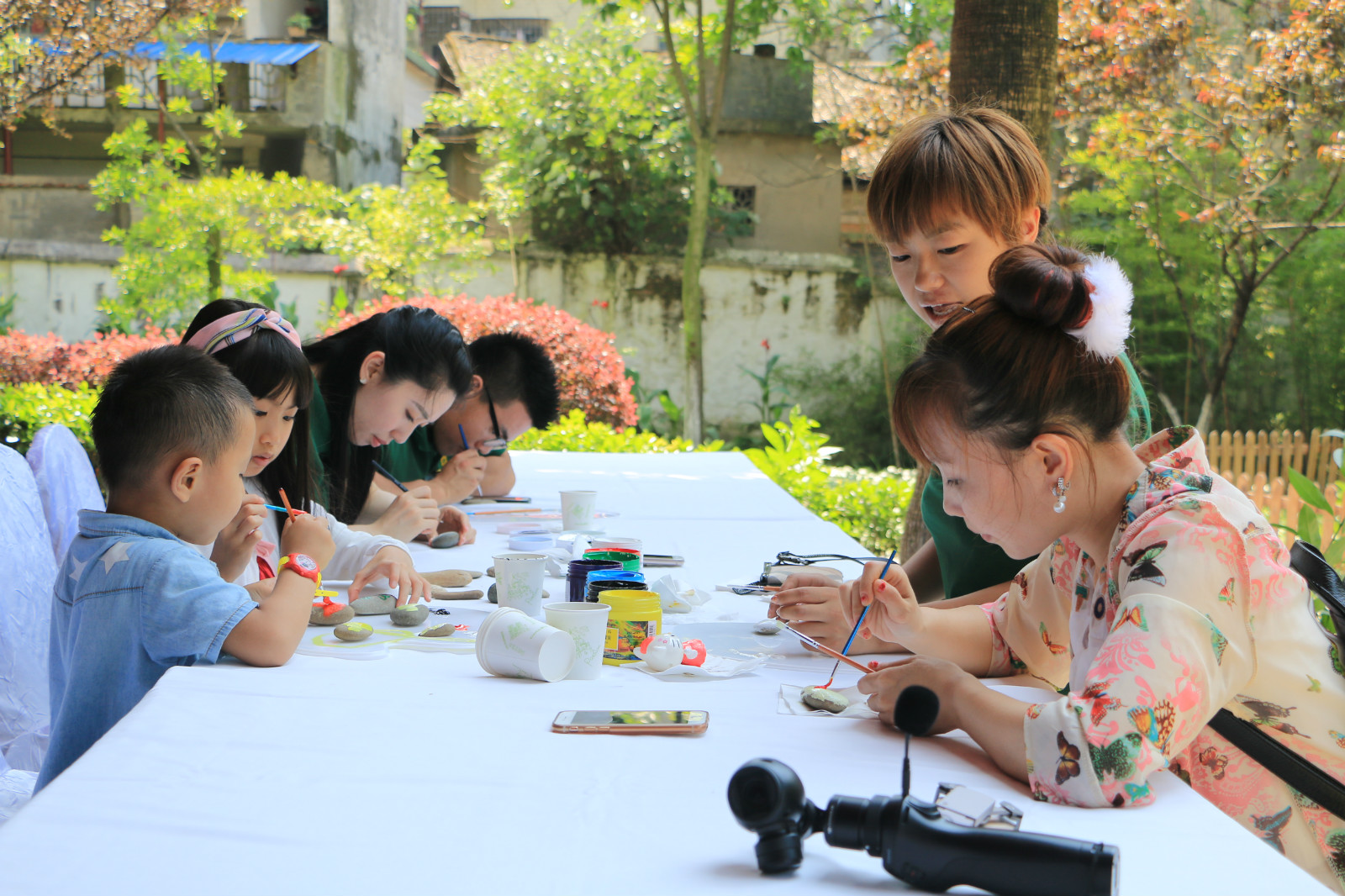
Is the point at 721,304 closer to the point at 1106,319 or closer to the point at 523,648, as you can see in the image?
the point at 523,648

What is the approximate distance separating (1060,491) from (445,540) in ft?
5.62

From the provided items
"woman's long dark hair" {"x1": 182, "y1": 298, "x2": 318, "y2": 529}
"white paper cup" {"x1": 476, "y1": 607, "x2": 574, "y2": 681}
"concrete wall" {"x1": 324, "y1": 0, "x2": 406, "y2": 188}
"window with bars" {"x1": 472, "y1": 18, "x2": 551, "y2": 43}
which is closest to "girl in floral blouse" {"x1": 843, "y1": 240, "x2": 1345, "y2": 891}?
"white paper cup" {"x1": 476, "y1": 607, "x2": 574, "y2": 681}

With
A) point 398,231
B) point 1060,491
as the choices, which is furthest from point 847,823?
point 398,231

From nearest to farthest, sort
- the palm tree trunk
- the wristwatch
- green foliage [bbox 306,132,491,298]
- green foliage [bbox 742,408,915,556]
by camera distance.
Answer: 1. the wristwatch
2. the palm tree trunk
3. green foliage [bbox 742,408,915,556]
4. green foliage [bbox 306,132,491,298]

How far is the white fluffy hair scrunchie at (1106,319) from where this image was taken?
1.19 m

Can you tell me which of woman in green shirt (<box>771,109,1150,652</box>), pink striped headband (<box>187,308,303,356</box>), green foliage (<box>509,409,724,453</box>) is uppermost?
woman in green shirt (<box>771,109,1150,652</box>)

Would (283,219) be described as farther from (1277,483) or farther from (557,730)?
(557,730)

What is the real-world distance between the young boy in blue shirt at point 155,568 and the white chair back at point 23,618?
14.0 inches

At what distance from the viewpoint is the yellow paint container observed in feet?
5.26

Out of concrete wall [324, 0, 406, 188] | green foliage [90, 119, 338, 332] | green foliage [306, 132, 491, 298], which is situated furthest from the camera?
concrete wall [324, 0, 406, 188]

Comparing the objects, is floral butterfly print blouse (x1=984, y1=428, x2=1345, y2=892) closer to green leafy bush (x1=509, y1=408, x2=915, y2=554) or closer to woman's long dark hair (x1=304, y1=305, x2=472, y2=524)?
woman's long dark hair (x1=304, y1=305, x2=472, y2=524)

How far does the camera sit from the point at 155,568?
1.44 meters

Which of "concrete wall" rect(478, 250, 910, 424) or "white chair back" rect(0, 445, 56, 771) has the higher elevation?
"concrete wall" rect(478, 250, 910, 424)

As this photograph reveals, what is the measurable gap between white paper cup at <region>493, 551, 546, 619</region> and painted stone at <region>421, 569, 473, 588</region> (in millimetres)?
275
